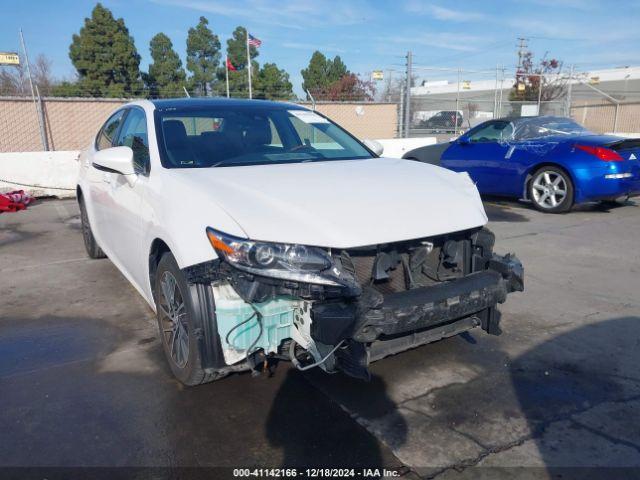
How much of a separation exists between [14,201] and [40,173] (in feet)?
5.37

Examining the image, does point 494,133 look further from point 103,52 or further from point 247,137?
point 103,52

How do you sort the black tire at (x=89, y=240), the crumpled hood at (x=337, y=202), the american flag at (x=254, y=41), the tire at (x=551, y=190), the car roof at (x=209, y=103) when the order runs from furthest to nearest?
the american flag at (x=254, y=41), the tire at (x=551, y=190), the black tire at (x=89, y=240), the car roof at (x=209, y=103), the crumpled hood at (x=337, y=202)

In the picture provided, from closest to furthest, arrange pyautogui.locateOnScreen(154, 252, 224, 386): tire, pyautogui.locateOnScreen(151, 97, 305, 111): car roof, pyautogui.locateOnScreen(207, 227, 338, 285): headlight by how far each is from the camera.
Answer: pyautogui.locateOnScreen(207, 227, 338, 285): headlight
pyautogui.locateOnScreen(154, 252, 224, 386): tire
pyautogui.locateOnScreen(151, 97, 305, 111): car roof

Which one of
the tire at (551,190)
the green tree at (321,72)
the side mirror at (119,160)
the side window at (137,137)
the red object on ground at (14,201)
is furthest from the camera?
the green tree at (321,72)

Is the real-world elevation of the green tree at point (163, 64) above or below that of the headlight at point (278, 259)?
above

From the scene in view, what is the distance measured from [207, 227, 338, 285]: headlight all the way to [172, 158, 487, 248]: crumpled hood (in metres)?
0.04

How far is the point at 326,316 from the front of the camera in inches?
95.3

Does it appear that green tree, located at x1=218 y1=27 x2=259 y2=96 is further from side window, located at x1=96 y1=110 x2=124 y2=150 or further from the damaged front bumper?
the damaged front bumper

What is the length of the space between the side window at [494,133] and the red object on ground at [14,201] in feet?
26.7

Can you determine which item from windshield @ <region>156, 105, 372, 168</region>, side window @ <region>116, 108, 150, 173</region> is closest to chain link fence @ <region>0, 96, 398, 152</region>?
side window @ <region>116, 108, 150, 173</region>

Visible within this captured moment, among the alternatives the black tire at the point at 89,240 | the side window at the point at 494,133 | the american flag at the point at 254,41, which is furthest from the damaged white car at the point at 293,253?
the american flag at the point at 254,41

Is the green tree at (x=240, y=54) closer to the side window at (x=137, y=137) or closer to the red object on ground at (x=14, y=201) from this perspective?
the red object on ground at (x=14, y=201)

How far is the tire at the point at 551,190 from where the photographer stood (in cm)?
780

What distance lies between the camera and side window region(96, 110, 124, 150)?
468 cm
